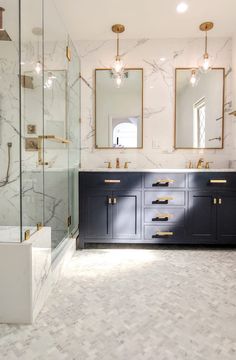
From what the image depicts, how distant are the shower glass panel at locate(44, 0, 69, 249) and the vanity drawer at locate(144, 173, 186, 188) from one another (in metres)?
0.87

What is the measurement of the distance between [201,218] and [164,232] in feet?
1.38

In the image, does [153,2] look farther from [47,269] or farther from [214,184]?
[47,269]

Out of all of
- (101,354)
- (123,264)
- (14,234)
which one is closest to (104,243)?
(123,264)

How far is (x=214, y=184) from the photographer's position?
297 centimetres

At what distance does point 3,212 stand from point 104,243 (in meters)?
1.23

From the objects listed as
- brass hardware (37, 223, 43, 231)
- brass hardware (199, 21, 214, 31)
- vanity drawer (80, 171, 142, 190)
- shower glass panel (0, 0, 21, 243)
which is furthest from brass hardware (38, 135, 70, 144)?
brass hardware (199, 21, 214, 31)

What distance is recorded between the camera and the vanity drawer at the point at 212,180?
296 cm

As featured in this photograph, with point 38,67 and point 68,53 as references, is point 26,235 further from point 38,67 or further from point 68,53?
point 68,53

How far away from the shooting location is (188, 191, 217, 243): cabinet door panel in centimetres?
298

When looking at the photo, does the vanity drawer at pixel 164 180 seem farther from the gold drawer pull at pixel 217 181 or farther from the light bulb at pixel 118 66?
the light bulb at pixel 118 66

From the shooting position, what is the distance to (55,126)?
2.65 m

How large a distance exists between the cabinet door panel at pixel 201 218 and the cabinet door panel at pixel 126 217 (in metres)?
0.56

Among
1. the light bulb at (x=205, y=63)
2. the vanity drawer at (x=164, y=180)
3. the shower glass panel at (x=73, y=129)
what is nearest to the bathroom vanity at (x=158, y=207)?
the vanity drawer at (x=164, y=180)

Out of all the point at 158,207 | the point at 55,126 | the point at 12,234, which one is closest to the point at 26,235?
the point at 12,234
